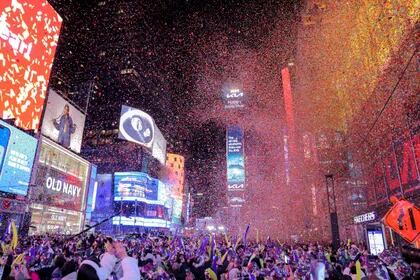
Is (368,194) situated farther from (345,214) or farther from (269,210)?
(269,210)

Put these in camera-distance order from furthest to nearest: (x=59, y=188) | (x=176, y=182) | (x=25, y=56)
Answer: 1. (x=176, y=182)
2. (x=59, y=188)
3. (x=25, y=56)

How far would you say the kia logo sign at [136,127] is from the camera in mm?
52744

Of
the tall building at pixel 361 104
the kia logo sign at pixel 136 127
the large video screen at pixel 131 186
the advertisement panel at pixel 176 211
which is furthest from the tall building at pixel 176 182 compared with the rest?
the tall building at pixel 361 104

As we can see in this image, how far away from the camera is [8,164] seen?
87.5 feet

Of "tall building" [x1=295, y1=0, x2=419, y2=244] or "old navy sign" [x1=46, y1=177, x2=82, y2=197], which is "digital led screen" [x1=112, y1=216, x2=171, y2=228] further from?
"tall building" [x1=295, y1=0, x2=419, y2=244]

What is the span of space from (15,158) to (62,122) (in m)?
13.3

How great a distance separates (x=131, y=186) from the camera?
7344cm

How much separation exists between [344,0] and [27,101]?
109 feet

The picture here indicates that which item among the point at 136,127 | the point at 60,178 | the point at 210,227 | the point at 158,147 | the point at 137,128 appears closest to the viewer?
the point at 60,178

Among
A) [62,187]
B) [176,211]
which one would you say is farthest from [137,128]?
[176,211]

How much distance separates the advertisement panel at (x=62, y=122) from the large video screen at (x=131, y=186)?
29.3 meters

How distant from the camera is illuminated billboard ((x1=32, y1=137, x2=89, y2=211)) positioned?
3700 centimetres

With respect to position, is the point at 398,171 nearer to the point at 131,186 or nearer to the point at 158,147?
the point at 158,147

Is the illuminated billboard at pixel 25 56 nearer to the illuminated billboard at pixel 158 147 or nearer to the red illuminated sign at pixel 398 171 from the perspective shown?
the illuminated billboard at pixel 158 147
